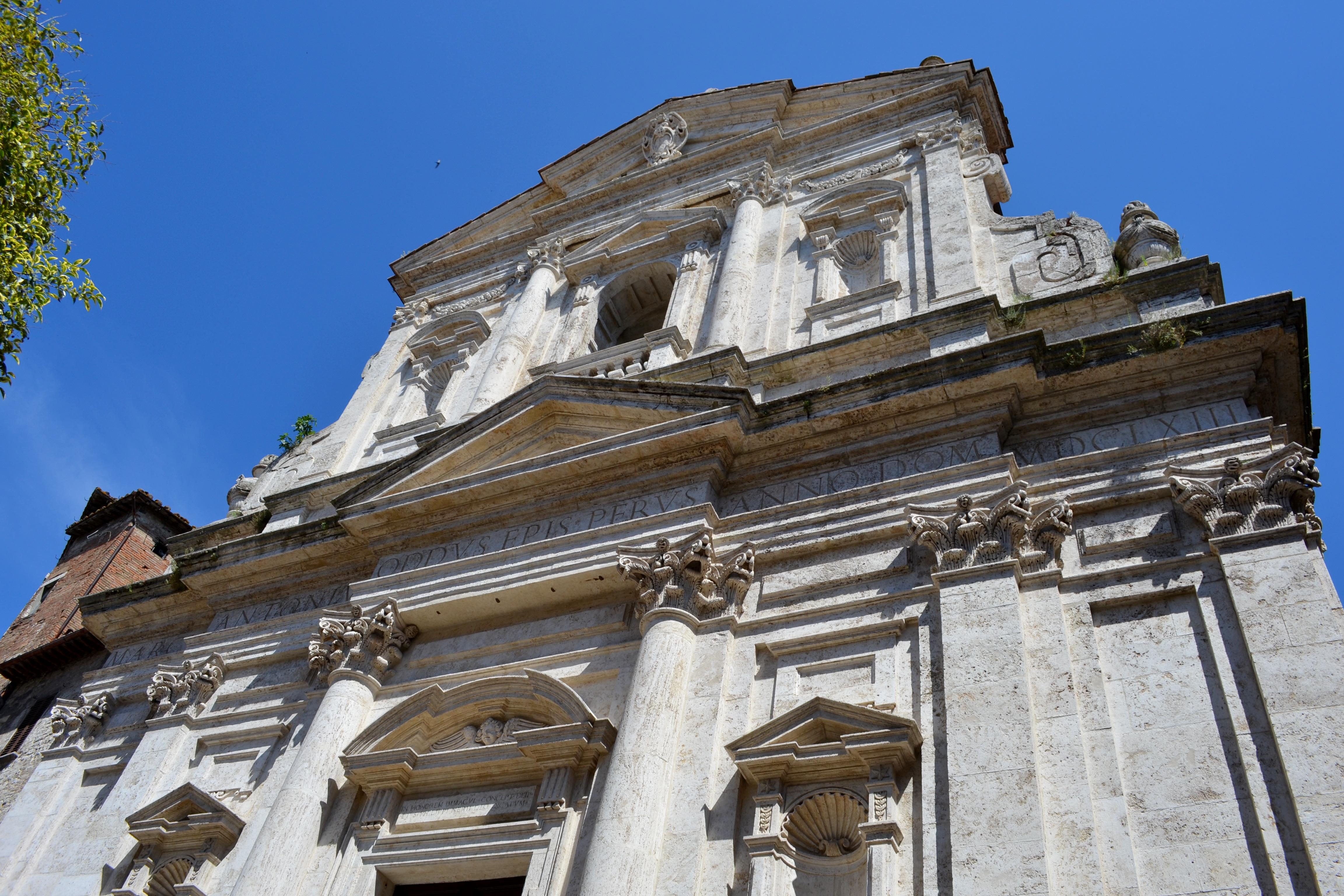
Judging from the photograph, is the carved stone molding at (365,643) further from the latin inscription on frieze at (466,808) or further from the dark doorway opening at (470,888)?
the dark doorway opening at (470,888)

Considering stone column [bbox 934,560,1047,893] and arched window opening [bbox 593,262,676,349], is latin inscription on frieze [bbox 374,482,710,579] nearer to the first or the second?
stone column [bbox 934,560,1047,893]

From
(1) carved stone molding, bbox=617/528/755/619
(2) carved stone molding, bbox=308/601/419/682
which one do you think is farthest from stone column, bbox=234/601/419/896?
(1) carved stone molding, bbox=617/528/755/619

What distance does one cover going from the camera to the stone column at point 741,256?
1380 centimetres

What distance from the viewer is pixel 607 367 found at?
1450 centimetres

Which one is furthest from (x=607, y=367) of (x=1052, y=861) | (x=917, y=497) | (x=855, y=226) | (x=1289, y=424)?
(x=1052, y=861)

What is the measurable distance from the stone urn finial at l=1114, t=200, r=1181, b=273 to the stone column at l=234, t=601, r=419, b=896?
27.8ft

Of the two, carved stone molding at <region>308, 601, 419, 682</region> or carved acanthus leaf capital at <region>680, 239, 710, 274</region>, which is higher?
carved acanthus leaf capital at <region>680, 239, 710, 274</region>

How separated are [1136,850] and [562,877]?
14.2 ft

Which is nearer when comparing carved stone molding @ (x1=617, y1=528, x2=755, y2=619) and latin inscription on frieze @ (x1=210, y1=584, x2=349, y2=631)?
carved stone molding @ (x1=617, y1=528, x2=755, y2=619)

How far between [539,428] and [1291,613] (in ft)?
25.6

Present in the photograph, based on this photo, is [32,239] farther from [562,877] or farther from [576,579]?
[562,877]

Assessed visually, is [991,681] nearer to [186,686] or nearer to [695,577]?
[695,577]

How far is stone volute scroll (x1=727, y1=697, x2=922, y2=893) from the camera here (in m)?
7.80

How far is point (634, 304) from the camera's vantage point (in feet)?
58.2
